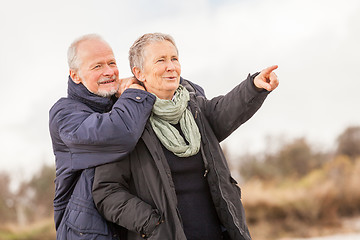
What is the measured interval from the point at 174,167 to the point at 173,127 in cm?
19

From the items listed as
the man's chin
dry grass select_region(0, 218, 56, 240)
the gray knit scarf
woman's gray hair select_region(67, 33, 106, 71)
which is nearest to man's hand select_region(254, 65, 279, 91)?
the gray knit scarf

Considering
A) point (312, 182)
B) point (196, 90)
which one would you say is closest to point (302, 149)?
point (312, 182)

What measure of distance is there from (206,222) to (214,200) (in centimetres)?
12

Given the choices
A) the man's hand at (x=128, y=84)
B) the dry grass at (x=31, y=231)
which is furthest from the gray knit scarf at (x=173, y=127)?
the dry grass at (x=31, y=231)

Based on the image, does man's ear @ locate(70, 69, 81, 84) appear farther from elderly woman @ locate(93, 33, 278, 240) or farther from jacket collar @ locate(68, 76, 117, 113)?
elderly woman @ locate(93, 33, 278, 240)

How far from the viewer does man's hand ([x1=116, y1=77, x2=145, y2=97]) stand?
2335mm

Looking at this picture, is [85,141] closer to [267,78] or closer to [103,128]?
[103,128]

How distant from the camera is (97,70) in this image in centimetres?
241

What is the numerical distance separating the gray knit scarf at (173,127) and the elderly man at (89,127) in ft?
0.24

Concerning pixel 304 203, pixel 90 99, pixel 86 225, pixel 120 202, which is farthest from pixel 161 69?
pixel 304 203

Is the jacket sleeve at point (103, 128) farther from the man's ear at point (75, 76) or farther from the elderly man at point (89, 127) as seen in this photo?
the man's ear at point (75, 76)

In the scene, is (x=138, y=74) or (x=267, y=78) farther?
(x=138, y=74)

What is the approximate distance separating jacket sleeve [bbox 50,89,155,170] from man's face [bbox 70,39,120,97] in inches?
5.5

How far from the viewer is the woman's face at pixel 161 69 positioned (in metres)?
2.31
